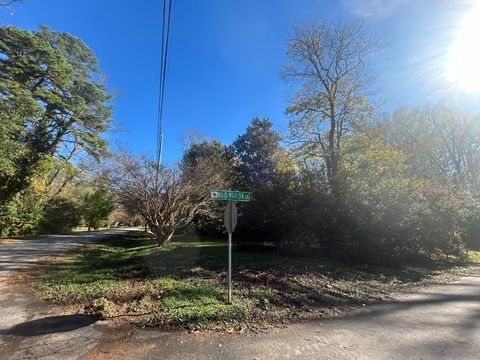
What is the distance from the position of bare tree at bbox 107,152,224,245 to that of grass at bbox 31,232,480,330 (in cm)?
492

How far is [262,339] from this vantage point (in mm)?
4973

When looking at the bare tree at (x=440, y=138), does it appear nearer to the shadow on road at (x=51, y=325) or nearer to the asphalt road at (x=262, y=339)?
the asphalt road at (x=262, y=339)

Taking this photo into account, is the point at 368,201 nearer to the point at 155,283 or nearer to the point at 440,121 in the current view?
the point at 155,283

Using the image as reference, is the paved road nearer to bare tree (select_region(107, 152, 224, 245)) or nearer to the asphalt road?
the asphalt road

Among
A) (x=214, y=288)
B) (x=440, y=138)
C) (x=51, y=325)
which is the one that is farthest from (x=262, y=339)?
(x=440, y=138)

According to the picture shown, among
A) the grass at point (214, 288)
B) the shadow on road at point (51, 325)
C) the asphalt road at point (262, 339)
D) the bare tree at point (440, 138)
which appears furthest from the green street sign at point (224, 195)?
the bare tree at point (440, 138)

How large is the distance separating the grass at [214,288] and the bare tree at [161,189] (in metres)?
4.92

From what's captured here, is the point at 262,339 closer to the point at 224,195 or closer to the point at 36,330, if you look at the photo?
the point at 224,195

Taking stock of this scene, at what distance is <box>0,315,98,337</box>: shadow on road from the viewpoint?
5121 mm

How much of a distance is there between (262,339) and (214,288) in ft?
9.19

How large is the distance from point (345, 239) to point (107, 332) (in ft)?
34.4

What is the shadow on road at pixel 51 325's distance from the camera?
5.12 metres

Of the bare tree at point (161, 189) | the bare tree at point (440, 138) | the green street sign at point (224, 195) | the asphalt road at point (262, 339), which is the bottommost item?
the asphalt road at point (262, 339)

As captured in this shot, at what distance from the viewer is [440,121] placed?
93.5 feet
